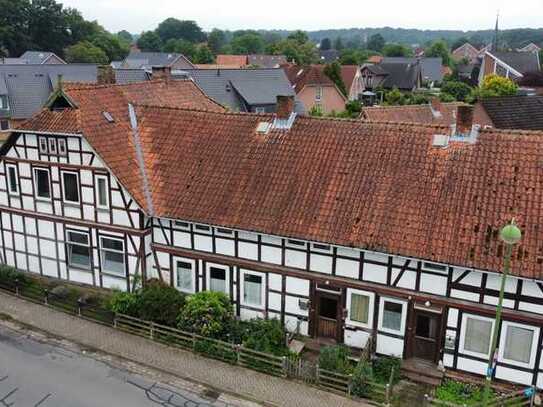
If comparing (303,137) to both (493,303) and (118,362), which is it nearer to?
(493,303)

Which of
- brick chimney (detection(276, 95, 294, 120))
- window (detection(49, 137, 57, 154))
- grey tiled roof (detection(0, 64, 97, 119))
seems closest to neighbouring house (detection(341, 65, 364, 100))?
grey tiled roof (detection(0, 64, 97, 119))

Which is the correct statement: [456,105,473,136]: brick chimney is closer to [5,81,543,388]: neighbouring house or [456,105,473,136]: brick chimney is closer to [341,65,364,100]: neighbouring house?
[5,81,543,388]: neighbouring house

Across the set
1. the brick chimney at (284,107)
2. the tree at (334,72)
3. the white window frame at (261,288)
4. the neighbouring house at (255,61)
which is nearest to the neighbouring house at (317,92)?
the tree at (334,72)

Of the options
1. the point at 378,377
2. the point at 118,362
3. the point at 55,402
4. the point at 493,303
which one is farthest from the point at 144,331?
the point at 493,303

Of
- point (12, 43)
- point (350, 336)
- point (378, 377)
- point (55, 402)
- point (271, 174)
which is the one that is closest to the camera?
point (55, 402)

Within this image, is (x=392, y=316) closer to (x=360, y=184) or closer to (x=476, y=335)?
(x=476, y=335)

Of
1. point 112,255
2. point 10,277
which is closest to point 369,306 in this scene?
point 112,255
